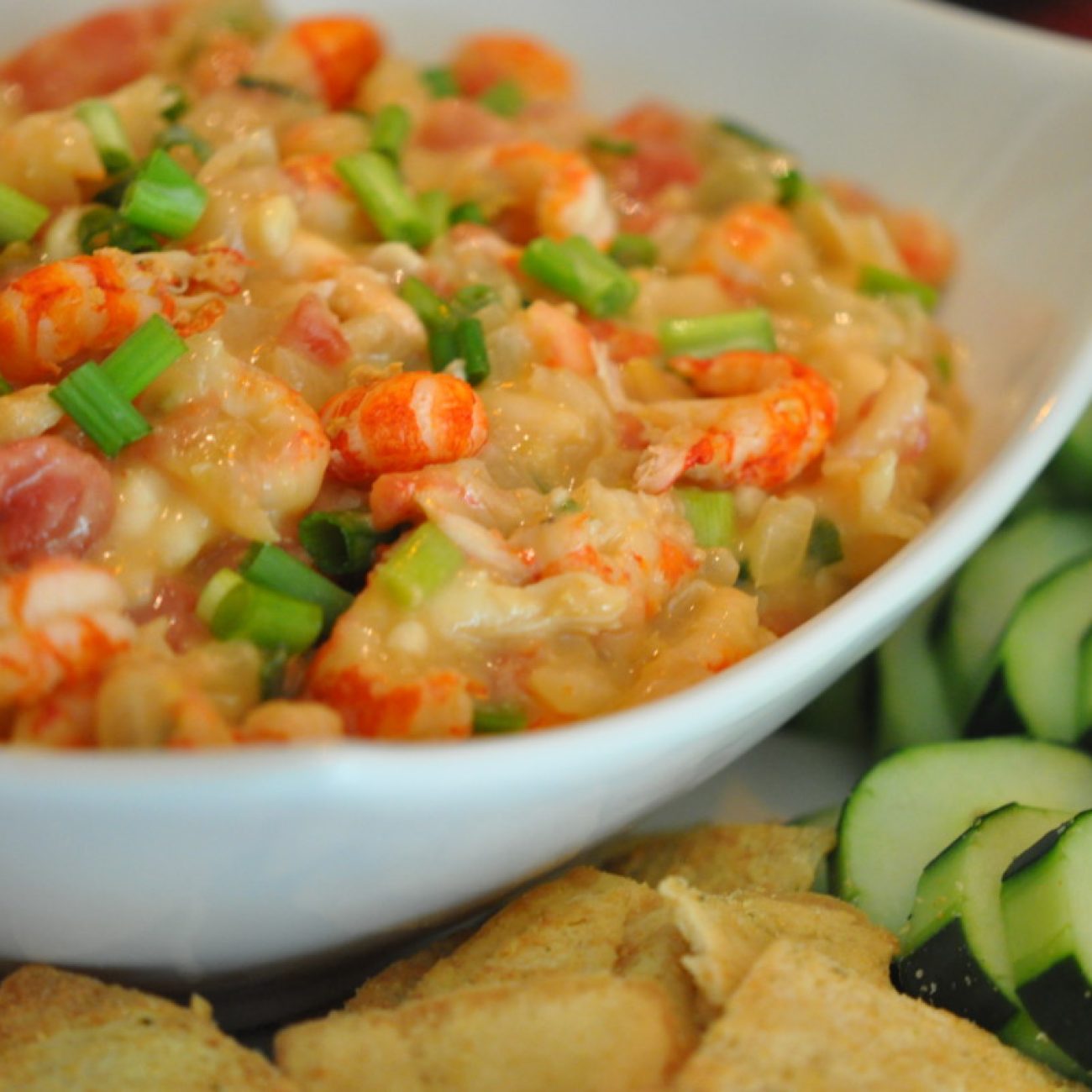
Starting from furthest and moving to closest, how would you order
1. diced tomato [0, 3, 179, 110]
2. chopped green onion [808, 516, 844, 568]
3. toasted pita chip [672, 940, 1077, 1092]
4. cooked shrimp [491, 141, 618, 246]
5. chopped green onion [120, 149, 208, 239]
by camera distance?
diced tomato [0, 3, 179, 110] → cooked shrimp [491, 141, 618, 246] → chopped green onion [808, 516, 844, 568] → chopped green onion [120, 149, 208, 239] → toasted pita chip [672, 940, 1077, 1092]

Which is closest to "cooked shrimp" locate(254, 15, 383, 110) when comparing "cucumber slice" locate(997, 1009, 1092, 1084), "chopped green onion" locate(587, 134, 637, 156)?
"chopped green onion" locate(587, 134, 637, 156)

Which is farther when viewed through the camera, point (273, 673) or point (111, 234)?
point (111, 234)

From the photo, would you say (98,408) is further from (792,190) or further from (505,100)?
(792,190)

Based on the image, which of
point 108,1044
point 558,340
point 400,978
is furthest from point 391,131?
point 108,1044

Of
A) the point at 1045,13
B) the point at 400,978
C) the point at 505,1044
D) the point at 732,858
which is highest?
the point at 1045,13

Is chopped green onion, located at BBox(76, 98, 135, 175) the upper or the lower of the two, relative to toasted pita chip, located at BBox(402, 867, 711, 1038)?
upper

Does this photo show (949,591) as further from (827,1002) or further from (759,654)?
(827,1002)

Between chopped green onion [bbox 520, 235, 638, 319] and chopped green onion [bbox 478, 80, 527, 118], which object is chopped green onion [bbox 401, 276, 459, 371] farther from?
chopped green onion [bbox 478, 80, 527, 118]
